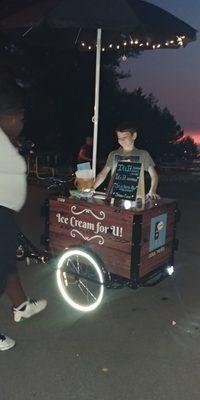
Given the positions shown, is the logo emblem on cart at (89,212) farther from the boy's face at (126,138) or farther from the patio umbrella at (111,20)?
the patio umbrella at (111,20)

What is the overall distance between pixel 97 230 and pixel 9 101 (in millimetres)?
1407

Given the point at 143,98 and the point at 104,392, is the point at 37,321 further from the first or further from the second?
the point at 143,98

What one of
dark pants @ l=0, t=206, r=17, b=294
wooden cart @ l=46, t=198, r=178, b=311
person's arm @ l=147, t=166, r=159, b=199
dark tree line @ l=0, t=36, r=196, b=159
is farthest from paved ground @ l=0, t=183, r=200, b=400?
dark tree line @ l=0, t=36, r=196, b=159

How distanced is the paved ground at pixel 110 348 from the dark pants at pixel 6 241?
A: 0.67 meters

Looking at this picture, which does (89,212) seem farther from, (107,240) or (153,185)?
(153,185)

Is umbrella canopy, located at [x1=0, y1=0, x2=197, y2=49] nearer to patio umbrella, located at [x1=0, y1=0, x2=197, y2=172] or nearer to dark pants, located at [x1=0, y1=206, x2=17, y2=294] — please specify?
patio umbrella, located at [x1=0, y1=0, x2=197, y2=172]

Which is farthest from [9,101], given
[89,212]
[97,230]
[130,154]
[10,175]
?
[130,154]

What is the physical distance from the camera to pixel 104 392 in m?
3.04

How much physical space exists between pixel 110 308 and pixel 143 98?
53.5 meters

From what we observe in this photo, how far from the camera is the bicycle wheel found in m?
4.03

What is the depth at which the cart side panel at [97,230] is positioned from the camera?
12.6 feet

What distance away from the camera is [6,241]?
11.2 ft

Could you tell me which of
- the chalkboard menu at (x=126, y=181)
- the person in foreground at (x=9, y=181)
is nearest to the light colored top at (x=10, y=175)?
the person in foreground at (x=9, y=181)

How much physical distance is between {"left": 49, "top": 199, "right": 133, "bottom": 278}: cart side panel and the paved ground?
22.8 inches
